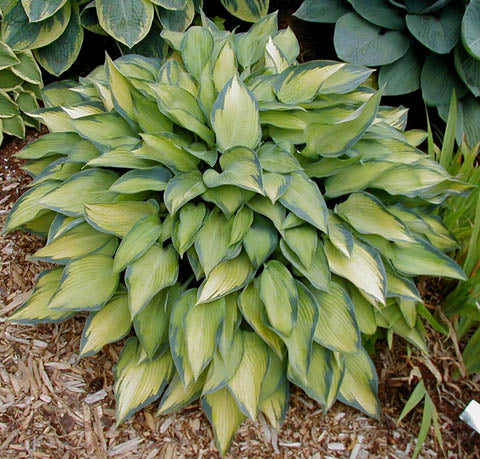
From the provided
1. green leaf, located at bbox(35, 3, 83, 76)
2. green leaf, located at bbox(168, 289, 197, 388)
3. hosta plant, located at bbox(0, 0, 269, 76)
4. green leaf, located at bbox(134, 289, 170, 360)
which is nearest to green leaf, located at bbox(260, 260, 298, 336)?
green leaf, located at bbox(168, 289, 197, 388)

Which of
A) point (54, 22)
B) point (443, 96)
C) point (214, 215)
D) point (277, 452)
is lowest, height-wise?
point (277, 452)

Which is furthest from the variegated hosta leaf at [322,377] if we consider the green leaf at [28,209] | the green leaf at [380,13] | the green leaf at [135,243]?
the green leaf at [380,13]

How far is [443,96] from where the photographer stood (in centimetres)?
251

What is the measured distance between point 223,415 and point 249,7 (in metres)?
1.97

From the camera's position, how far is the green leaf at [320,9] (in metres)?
2.55

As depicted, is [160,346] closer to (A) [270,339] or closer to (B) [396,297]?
(A) [270,339]

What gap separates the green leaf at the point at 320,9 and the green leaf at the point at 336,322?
1.54 metres

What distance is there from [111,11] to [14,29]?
461mm

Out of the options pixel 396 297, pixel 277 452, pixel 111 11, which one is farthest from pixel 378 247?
pixel 111 11

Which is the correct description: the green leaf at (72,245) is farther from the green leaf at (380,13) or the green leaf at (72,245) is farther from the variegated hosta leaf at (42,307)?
the green leaf at (380,13)

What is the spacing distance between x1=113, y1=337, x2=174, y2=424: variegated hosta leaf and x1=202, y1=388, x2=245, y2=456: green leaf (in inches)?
6.2

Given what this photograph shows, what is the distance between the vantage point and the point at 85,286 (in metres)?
1.60

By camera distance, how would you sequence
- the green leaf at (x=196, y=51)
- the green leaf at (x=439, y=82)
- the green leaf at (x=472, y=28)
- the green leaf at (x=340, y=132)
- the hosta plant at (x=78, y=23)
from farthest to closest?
1. the green leaf at (x=439, y=82)
2. the hosta plant at (x=78, y=23)
3. the green leaf at (x=472, y=28)
4. the green leaf at (x=196, y=51)
5. the green leaf at (x=340, y=132)

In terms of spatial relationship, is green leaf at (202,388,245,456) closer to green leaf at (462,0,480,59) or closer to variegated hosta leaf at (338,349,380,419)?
variegated hosta leaf at (338,349,380,419)
